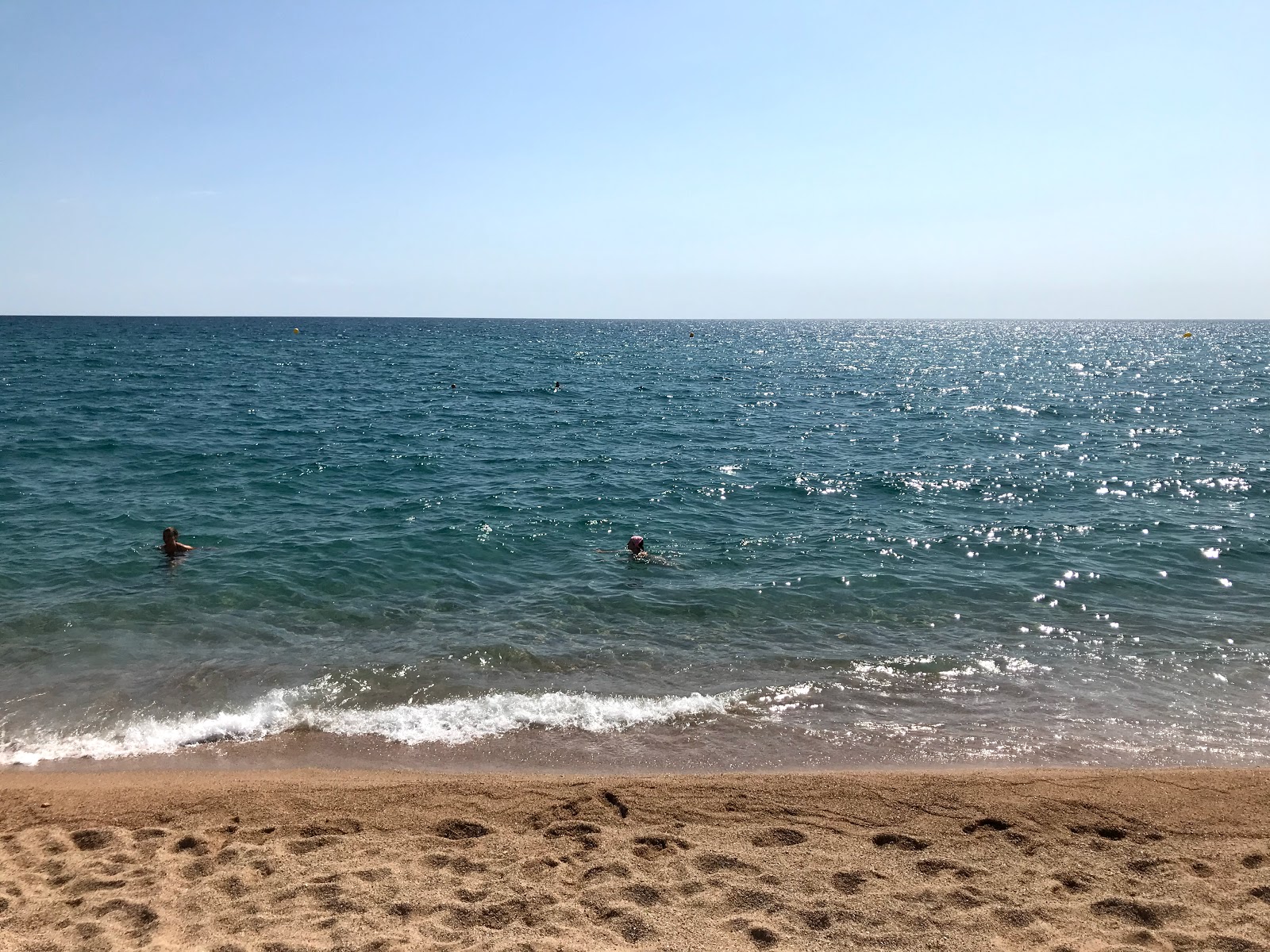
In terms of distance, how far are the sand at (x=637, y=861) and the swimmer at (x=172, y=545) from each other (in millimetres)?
7771

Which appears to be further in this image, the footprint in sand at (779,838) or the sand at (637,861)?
the footprint in sand at (779,838)

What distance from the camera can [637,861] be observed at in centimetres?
662

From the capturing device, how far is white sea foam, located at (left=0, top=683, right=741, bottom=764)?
9.05m

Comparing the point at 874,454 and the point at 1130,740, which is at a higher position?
the point at 874,454

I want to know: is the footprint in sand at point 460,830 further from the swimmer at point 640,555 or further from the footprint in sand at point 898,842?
the swimmer at point 640,555

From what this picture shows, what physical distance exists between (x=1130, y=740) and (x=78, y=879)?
10.9 metres

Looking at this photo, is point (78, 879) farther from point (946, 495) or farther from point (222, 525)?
point (946, 495)

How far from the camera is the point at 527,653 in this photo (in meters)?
11.6

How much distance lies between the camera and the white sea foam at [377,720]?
9055mm

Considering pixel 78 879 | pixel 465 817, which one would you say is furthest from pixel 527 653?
pixel 78 879

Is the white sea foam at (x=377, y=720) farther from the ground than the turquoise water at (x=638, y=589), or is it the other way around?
the turquoise water at (x=638, y=589)

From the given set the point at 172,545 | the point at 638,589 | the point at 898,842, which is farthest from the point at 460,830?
the point at 172,545

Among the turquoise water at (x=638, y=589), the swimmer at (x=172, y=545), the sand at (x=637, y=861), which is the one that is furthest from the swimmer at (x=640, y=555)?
the swimmer at (x=172, y=545)

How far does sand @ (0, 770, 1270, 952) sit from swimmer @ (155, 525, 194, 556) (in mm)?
7771
